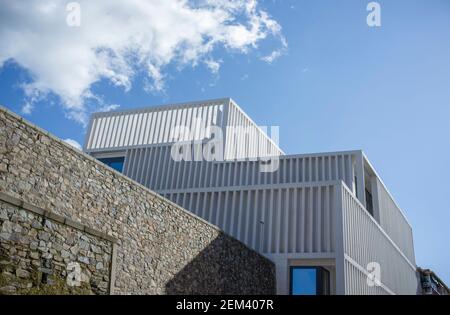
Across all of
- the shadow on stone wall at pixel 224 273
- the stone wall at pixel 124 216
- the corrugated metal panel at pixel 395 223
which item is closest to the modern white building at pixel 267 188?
the corrugated metal panel at pixel 395 223

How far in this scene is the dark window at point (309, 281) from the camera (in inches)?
671

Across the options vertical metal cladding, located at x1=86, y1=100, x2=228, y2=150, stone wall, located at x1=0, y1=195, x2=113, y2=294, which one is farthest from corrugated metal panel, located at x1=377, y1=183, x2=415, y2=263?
stone wall, located at x1=0, y1=195, x2=113, y2=294

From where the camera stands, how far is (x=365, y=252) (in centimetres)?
1977

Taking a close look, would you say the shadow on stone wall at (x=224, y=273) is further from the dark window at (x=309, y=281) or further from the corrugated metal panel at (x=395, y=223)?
the corrugated metal panel at (x=395, y=223)

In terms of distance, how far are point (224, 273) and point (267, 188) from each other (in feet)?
18.9

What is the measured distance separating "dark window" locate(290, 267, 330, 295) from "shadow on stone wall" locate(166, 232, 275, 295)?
0.88 metres

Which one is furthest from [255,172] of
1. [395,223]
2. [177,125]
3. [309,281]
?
[395,223]

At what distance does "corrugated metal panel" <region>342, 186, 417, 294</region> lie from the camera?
1762 centimetres

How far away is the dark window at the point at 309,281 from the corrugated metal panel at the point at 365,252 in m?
0.91

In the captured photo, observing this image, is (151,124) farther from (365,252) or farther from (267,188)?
(365,252)

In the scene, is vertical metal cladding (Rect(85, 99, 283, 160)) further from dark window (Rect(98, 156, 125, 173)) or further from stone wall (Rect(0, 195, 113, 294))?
stone wall (Rect(0, 195, 113, 294))

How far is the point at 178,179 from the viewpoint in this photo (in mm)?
21375
